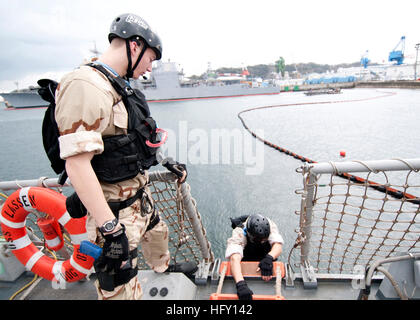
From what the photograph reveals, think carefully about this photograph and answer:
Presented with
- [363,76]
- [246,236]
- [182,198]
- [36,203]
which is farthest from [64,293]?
[363,76]

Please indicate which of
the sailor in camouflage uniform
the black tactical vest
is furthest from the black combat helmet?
the black tactical vest

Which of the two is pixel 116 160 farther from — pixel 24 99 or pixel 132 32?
pixel 24 99

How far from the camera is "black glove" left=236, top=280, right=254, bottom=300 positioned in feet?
5.13

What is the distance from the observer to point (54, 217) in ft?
5.61

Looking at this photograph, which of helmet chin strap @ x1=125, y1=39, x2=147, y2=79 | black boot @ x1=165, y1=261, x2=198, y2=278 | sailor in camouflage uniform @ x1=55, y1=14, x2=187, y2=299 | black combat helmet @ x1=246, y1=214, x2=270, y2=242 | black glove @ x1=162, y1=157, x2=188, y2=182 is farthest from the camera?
black combat helmet @ x1=246, y1=214, x2=270, y2=242

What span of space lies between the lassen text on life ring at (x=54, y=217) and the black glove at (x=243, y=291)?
1.09 m

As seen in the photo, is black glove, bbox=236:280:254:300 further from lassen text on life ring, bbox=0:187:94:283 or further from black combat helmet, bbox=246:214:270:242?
lassen text on life ring, bbox=0:187:94:283

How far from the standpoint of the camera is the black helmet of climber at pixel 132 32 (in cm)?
115

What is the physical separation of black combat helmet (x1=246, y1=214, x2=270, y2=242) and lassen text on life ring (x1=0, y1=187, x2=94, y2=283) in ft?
4.37

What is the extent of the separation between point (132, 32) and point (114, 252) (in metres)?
1.14

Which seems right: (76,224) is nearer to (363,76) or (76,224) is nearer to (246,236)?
(246,236)

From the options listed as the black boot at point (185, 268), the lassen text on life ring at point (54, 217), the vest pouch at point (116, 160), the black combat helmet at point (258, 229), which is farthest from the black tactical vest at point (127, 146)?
the black combat helmet at point (258, 229)

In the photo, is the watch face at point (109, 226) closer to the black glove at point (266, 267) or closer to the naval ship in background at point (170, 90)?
the black glove at point (266, 267)

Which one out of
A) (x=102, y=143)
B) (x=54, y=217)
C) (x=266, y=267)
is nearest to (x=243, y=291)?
(x=266, y=267)
